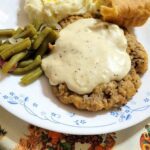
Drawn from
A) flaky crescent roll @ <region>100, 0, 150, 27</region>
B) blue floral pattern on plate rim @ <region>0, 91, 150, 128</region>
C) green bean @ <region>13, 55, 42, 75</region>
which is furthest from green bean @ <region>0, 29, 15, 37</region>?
flaky crescent roll @ <region>100, 0, 150, 27</region>

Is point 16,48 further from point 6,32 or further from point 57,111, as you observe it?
point 57,111

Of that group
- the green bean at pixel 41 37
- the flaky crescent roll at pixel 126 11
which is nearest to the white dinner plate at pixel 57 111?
the green bean at pixel 41 37

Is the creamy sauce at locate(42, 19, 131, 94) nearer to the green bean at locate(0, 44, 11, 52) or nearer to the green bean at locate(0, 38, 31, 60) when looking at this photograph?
the green bean at locate(0, 38, 31, 60)

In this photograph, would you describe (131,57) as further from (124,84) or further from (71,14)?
(71,14)

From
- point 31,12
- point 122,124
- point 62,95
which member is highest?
point 31,12

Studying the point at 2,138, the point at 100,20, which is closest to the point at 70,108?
the point at 2,138

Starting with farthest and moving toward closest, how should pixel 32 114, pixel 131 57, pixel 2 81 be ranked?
pixel 131 57
pixel 2 81
pixel 32 114

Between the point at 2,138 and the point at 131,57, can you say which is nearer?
the point at 2,138
